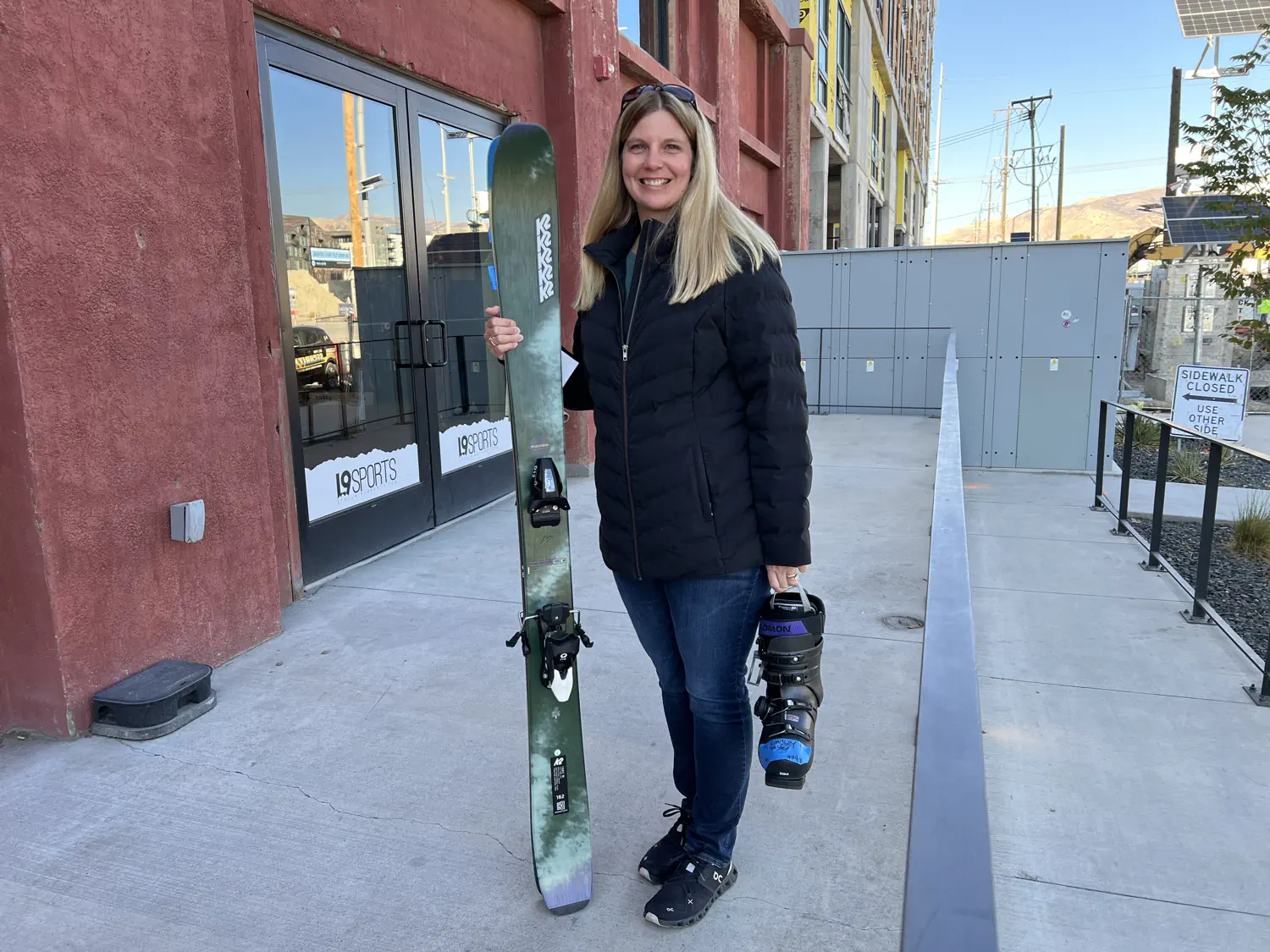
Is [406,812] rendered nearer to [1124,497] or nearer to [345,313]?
[345,313]

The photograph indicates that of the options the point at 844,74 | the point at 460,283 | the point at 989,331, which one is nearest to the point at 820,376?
the point at 989,331

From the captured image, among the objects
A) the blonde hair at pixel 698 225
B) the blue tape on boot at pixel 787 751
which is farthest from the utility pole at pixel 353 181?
the blue tape on boot at pixel 787 751

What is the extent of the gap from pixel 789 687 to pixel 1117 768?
A: 244 cm

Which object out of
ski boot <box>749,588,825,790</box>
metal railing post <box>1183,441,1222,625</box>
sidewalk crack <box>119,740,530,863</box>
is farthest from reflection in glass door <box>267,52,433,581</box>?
metal railing post <box>1183,441,1222,625</box>

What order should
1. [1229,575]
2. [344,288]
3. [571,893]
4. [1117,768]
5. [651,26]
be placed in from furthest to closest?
1. [651,26]
2. [1229,575]
3. [344,288]
4. [1117,768]
5. [571,893]

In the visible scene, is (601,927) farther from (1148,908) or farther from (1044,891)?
(1148,908)

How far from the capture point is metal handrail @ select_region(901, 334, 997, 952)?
2.30 ft

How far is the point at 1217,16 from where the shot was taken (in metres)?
23.1

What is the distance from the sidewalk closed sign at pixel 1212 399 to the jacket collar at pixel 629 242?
8280mm

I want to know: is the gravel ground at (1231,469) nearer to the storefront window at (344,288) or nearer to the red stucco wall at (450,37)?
the red stucco wall at (450,37)

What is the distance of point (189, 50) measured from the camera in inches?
137

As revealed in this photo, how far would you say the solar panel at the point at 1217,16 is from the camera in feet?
74.4

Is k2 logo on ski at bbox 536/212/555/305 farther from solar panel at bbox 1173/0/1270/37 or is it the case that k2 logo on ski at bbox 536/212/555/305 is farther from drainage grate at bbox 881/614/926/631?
solar panel at bbox 1173/0/1270/37

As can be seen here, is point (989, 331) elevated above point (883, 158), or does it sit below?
below
